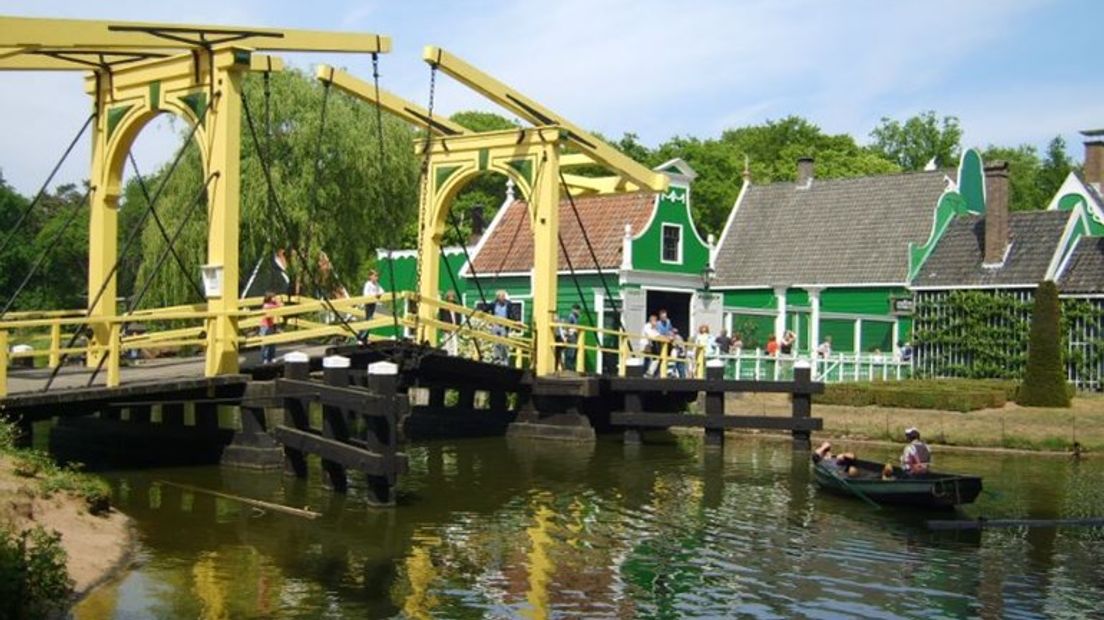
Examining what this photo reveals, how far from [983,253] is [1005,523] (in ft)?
66.3

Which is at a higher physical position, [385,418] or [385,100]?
[385,100]

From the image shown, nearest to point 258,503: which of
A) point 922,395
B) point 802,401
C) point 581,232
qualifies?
point 802,401

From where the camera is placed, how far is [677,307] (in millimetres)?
35781

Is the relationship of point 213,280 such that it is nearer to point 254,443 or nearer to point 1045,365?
point 254,443

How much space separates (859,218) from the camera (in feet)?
132

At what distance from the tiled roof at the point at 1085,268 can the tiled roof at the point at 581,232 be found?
35.6 ft

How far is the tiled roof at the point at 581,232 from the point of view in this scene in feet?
115

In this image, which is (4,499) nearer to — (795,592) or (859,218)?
(795,592)

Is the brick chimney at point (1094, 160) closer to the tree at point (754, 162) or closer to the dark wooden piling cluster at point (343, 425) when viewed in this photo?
the tree at point (754, 162)

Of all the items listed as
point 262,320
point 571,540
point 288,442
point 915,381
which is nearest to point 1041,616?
point 571,540

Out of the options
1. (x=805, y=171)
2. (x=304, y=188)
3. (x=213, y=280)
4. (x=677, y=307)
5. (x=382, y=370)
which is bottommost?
(x=382, y=370)

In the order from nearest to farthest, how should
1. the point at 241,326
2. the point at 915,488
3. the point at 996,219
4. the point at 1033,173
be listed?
the point at 915,488
the point at 241,326
the point at 996,219
the point at 1033,173

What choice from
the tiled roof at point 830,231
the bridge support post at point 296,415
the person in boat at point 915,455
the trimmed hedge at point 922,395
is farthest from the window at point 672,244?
the person in boat at point 915,455

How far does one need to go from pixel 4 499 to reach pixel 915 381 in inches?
888
